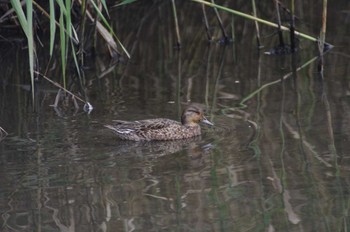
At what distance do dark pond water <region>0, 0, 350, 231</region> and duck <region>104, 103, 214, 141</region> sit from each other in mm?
93

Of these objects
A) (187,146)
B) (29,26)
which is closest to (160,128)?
(187,146)

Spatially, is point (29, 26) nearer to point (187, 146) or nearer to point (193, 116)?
point (187, 146)

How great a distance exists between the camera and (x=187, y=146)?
7660 mm

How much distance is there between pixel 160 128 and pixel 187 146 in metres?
0.31

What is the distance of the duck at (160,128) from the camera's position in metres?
7.75

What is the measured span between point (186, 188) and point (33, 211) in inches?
37.6

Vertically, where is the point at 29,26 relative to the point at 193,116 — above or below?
above

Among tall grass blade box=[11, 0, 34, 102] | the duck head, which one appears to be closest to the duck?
the duck head

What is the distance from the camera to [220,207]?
19.3 feet

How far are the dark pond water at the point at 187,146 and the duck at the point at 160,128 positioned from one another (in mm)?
93

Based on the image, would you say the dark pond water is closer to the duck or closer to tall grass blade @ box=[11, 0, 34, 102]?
the duck

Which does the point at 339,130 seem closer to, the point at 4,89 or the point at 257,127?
the point at 257,127

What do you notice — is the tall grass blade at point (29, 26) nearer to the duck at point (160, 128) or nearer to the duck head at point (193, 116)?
the duck at point (160, 128)

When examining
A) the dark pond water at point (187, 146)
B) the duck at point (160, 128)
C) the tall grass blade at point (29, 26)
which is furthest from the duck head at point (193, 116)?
the tall grass blade at point (29, 26)
